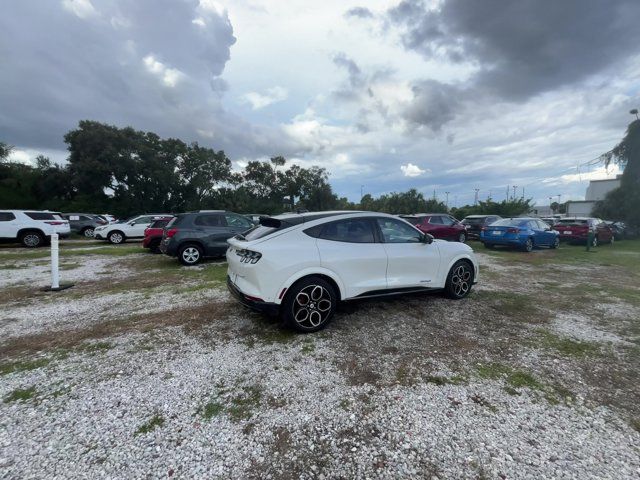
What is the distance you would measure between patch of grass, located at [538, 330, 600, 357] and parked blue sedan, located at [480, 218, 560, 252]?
30.7 feet

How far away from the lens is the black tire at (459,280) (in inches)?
202

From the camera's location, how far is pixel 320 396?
8.59 feet

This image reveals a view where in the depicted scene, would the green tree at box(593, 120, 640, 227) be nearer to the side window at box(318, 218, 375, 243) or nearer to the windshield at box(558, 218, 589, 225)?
the windshield at box(558, 218, 589, 225)

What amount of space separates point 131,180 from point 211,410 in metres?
35.5

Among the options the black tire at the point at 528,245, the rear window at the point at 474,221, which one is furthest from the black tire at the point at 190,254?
the rear window at the point at 474,221

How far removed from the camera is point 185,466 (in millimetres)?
1919

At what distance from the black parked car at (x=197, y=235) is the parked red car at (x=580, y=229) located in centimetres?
1594

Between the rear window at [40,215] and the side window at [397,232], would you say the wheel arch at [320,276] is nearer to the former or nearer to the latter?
the side window at [397,232]

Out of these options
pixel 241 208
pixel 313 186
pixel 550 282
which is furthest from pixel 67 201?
pixel 550 282

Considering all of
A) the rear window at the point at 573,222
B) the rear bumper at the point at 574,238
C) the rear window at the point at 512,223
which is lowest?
the rear bumper at the point at 574,238

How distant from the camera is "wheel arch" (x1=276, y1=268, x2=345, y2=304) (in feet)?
11.8

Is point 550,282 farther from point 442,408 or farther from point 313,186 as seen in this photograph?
point 313,186

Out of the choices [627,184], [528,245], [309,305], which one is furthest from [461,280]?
[627,184]

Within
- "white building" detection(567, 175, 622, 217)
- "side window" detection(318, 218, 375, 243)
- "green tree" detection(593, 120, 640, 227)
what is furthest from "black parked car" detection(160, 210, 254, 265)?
"white building" detection(567, 175, 622, 217)
